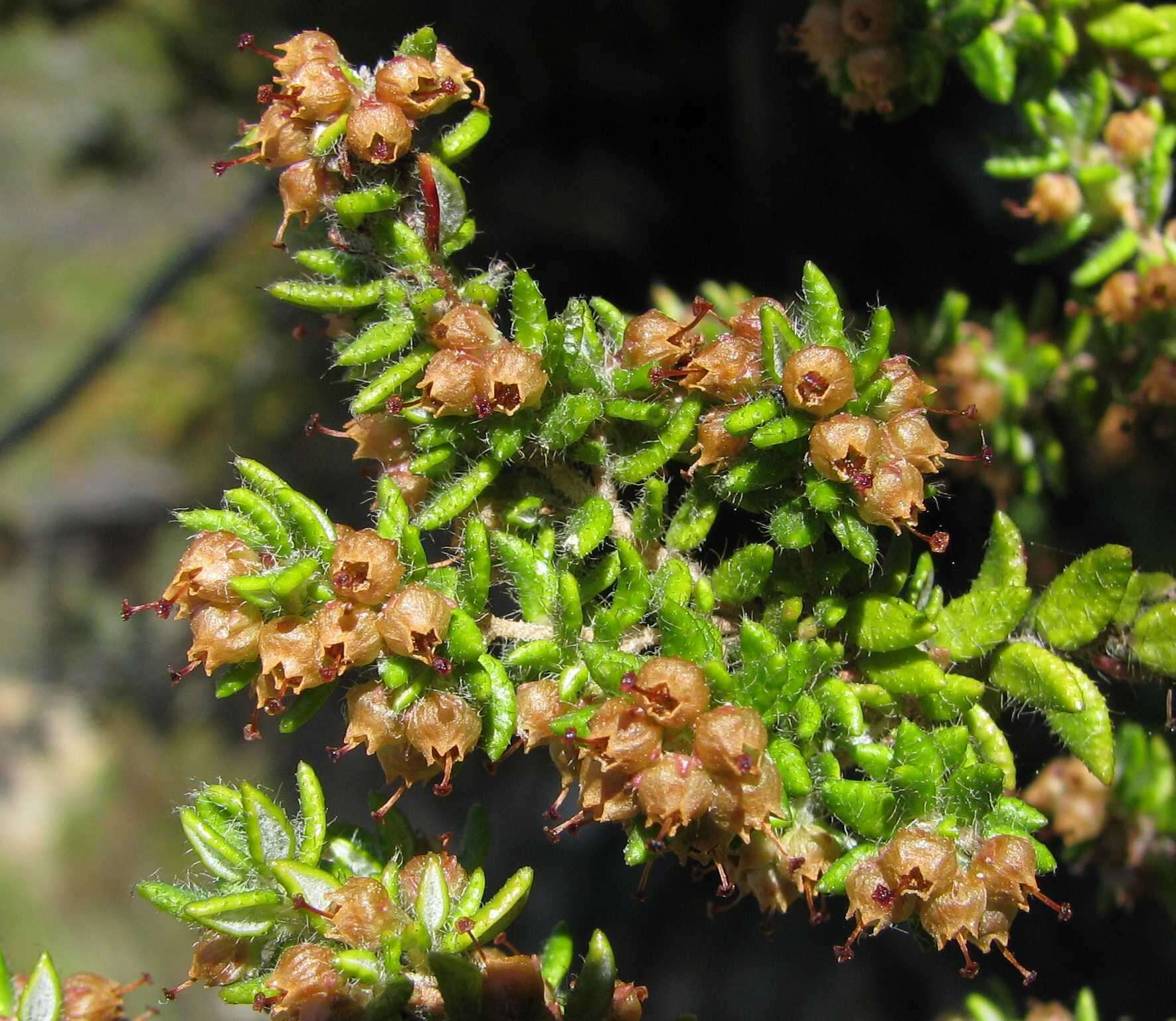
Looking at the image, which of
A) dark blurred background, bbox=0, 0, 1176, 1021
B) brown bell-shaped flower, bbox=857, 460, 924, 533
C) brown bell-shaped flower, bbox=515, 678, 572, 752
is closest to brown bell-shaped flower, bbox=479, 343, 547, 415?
brown bell-shaped flower, bbox=515, 678, 572, 752

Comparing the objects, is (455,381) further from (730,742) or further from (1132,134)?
(1132,134)

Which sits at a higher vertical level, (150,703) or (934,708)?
(934,708)

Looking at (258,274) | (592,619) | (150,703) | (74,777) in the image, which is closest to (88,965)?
(74,777)

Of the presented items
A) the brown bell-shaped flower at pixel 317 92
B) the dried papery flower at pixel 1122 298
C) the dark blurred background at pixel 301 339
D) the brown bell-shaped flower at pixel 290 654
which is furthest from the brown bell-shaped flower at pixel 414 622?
the dried papery flower at pixel 1122 298

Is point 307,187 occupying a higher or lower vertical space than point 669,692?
higher

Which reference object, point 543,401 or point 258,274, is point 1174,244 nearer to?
point 543,401

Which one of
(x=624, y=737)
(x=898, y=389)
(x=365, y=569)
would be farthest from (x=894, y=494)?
(x=365, y=569)

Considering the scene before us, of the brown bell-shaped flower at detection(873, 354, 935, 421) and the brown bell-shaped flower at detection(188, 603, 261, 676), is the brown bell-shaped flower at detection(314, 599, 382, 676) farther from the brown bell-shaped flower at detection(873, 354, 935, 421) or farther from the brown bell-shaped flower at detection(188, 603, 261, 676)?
the brown bell-shaped flower at detection(873, 354, 935, 421)
